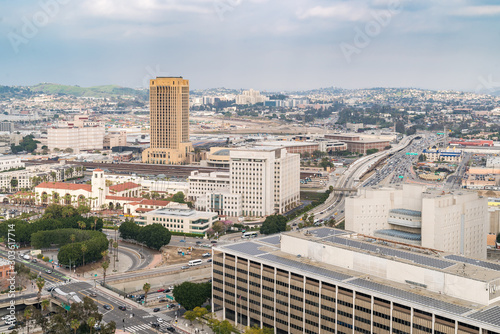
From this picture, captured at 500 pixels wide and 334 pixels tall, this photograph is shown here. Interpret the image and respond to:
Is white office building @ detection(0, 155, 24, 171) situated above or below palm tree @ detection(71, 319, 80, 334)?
above

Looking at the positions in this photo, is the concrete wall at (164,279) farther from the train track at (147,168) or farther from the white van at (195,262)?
the train track at (147,168)

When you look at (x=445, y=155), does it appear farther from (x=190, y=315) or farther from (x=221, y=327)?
(x=221, y=327)

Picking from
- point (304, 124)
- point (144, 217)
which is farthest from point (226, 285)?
point (304, 124)

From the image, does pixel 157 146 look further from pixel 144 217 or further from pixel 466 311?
pixel 466 311

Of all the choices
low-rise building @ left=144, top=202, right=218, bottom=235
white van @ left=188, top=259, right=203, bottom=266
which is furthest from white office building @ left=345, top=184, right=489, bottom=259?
low-rise building @ left=144, top=202, right=218, bottom=235

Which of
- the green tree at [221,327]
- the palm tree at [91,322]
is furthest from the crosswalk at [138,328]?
the green tree at [221,327]

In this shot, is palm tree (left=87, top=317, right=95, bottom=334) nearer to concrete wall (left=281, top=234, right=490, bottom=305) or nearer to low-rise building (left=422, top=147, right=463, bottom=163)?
concrete wall (left=281, top=234, right=490, bottom=305)

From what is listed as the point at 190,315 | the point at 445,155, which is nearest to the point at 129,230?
the point at 190,315
